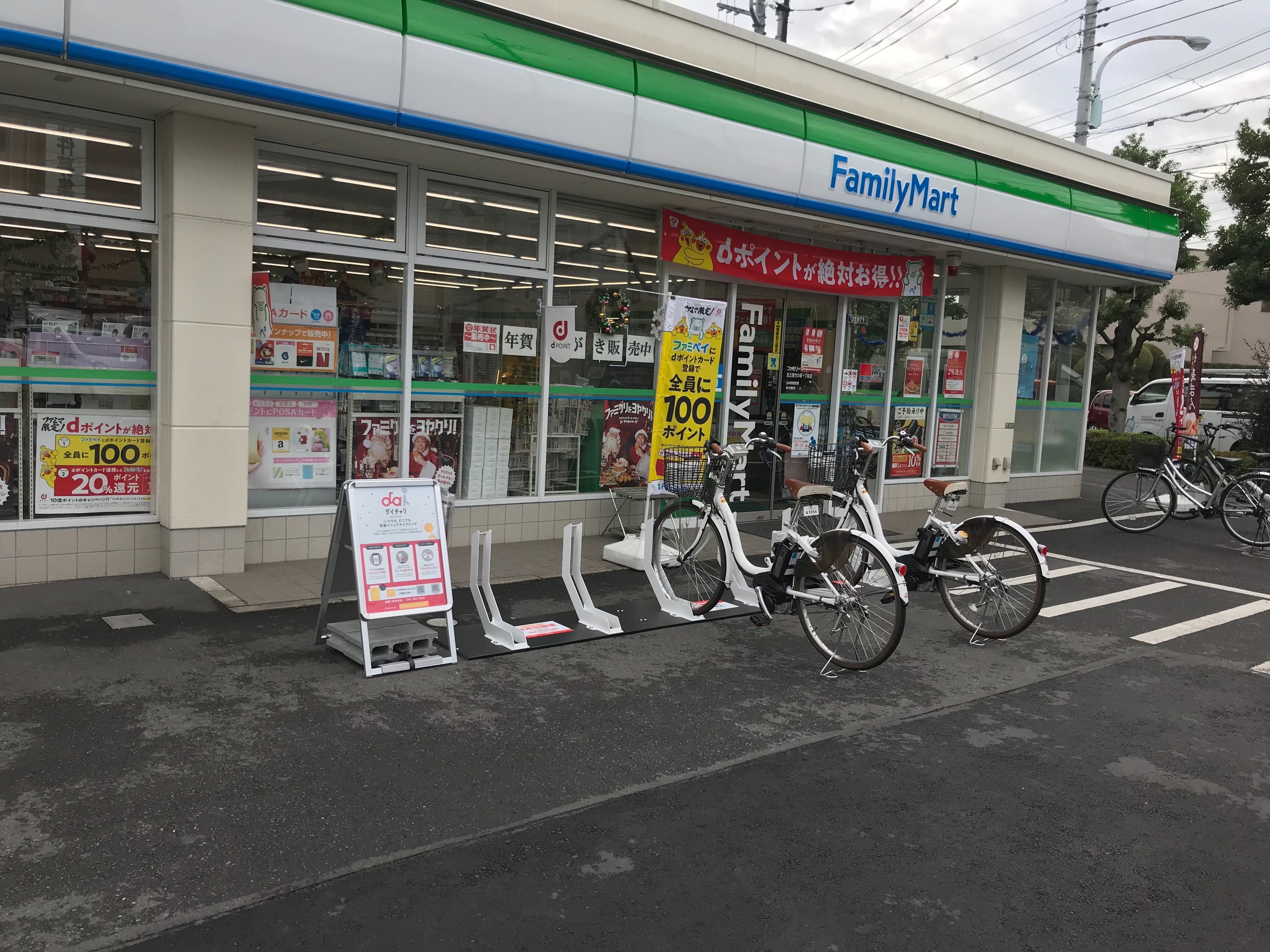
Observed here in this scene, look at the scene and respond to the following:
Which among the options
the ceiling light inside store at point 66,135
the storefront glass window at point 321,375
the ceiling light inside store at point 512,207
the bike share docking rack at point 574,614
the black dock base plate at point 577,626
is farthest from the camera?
the ceiling light inside store at point 512,207

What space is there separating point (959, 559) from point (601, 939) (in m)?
4.46

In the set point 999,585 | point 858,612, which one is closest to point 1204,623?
point 999,585

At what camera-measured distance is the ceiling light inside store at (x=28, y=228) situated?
6762 millimetres

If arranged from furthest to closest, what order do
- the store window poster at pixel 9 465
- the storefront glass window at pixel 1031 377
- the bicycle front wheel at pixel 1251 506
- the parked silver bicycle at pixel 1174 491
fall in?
the storefront glass window at pixel 1031 377 → the parked silver bicycle at pixel 1174 491 → the bicycle front wheel at pixel 1251 506 → the store window poster at pixel 9 465

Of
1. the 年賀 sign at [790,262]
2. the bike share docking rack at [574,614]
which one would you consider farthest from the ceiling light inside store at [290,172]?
the 年賀 sign at [790,262]

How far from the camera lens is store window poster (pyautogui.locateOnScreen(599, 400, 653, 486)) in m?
9.95

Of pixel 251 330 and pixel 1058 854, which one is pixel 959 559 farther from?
pixel 251 330

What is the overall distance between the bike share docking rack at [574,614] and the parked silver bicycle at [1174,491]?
6899 mm

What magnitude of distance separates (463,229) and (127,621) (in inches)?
167

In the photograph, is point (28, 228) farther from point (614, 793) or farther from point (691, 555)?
point (614, 793)

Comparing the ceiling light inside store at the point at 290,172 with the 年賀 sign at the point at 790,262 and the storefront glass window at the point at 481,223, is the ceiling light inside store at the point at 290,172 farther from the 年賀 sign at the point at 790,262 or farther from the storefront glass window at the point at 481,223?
the 年賀 sign at the point at 790,262

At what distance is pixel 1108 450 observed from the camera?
68.0 ft

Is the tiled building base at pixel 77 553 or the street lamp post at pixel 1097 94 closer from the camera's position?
the tiled building base at pixel 77 553

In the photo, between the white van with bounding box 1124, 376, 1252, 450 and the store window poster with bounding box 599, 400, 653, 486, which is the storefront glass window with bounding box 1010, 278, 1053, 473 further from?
the white van with bounding box 1124, 376, 1252, 450
